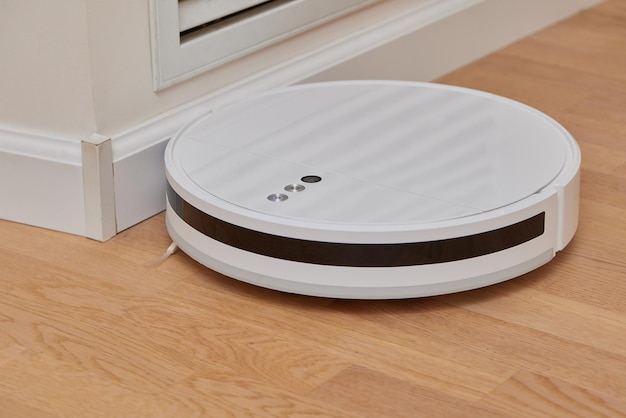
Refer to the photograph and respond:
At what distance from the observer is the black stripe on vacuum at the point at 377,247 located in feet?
3.98

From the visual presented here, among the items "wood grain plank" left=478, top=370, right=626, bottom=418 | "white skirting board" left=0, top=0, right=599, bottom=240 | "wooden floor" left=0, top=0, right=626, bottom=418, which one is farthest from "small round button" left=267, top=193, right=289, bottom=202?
"wood grain plank" left=478, top=370, right=626, bottom=418

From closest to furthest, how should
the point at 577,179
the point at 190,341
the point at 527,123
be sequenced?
the point at 190,341, the point at 577,179, the point at 527,123

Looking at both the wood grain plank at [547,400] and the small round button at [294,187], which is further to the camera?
the small round button at [294,187]

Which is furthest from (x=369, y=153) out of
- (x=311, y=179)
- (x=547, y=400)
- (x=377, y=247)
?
(x=547, y=400)

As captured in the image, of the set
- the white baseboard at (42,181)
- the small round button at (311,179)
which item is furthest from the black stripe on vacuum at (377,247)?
the white baseboard at (42,181)

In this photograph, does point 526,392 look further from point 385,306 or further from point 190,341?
point 190,341

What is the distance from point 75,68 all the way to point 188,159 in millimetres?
191

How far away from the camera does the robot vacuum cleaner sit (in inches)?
48.2

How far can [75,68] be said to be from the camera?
1.35 metres

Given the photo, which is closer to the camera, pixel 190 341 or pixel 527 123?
pixel 190 341

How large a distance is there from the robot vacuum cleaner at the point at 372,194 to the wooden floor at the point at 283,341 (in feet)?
0.14

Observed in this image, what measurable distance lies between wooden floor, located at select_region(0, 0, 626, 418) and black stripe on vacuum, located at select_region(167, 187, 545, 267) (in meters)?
0.08

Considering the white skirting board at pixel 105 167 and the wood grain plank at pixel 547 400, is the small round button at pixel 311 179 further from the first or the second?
the wood grain plank at pixel 547 400

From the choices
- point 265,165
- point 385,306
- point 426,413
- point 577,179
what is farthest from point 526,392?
point 265,165
